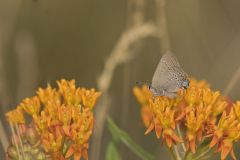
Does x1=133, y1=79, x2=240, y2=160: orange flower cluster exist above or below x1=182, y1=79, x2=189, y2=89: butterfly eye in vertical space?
below

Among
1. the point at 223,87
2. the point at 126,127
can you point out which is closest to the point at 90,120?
the point at 126,127

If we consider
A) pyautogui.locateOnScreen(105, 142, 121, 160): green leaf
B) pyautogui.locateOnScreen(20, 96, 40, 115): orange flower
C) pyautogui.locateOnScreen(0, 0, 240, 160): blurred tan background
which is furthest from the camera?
pyautogui.locateOnScreen(0, 0, 240, 160): blurred tan background

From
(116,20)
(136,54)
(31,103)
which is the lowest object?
(31,103)

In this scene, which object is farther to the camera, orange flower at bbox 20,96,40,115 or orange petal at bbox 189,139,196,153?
orange flower at bbox 20,96,40,115

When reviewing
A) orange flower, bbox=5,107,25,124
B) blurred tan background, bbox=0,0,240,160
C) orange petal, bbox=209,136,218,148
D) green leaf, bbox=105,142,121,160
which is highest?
blurred tan background, bbox=0,0,240,160

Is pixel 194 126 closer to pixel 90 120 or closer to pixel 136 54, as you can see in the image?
pixel 90 120

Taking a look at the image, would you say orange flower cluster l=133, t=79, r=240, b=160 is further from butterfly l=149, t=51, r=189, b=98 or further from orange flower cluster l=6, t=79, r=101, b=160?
orange flower cluster l=6, t=79, r=101, b=160

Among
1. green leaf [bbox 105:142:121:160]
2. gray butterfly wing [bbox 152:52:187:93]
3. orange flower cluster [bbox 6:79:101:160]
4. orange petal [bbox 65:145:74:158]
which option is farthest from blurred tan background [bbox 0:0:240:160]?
orange petal [bbox 65:145:74:158]

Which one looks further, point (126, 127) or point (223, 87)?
point (223, 87)
